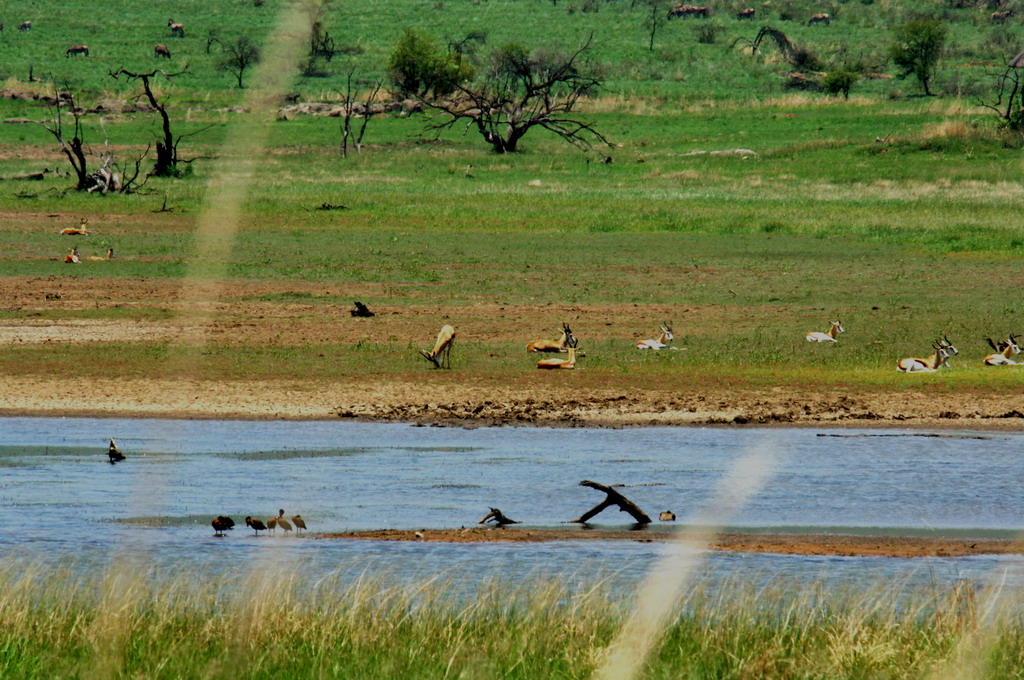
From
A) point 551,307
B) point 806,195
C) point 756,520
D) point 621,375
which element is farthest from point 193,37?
point 756,520

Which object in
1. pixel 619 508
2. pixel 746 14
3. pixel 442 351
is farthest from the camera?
pixel 746 14

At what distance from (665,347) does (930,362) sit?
4398mm

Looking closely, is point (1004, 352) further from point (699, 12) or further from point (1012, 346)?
point (699, 12)

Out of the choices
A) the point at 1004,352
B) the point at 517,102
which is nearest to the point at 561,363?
the point at 1004,352

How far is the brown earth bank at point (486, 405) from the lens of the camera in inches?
806

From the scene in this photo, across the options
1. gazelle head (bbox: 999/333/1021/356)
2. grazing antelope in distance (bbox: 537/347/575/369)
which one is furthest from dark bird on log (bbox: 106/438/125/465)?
gazelle head (bbox: 999/333/1021/356)

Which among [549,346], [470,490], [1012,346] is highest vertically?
[1012,346]

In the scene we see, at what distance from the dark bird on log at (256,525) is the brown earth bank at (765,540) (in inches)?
22.6

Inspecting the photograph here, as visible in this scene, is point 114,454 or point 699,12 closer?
point 114,454

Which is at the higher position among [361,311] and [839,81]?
[839,81]

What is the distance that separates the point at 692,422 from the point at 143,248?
20.7 m

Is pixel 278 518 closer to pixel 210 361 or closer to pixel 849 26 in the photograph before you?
pixel 210 361

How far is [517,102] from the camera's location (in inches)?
3214

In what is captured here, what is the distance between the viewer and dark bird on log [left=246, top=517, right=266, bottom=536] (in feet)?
44.0
